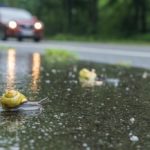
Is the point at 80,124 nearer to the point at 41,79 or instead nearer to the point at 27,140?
the point at 27,140

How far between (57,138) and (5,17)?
25.2m

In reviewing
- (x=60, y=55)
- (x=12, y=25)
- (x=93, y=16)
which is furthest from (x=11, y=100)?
(x=93, y=16)

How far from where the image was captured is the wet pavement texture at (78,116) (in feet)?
18.4

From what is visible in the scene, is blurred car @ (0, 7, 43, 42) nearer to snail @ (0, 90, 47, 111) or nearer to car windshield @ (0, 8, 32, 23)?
car windshield @ (0, 8, 32, 23)

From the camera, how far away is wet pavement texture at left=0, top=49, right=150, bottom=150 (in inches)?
221

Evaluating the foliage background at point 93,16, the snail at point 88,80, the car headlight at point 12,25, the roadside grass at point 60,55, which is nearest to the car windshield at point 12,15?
the car headlight at point 12,25

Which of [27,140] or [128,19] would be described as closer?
[27,140]

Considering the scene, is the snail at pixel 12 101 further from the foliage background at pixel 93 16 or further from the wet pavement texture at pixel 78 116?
the foliage background at pixel 93 16

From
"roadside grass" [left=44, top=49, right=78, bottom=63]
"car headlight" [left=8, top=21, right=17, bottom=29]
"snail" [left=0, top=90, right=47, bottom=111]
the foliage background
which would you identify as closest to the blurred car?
"car headlight" [left=8, top=21, right=17, bottom=29]

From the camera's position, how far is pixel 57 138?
18.9 ft

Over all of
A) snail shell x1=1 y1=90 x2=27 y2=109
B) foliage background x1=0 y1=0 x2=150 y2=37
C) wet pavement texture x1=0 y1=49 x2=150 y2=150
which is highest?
snail shell x1=1 y1=90 x2=27 y2=109

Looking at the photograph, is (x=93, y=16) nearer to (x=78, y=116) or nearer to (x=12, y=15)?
(x=12, y=15)

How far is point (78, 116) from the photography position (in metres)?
7.01

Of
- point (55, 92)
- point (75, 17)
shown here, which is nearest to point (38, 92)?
point (55, 92)
